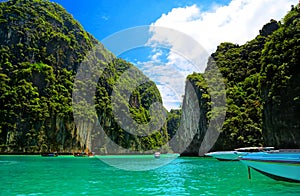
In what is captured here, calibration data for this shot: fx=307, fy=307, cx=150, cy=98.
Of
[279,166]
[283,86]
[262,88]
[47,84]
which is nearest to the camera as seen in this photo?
[279,166]

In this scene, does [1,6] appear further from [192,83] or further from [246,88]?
[246,88]

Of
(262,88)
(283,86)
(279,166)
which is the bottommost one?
(279,166)

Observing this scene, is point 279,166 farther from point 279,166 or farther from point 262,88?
point 262,88

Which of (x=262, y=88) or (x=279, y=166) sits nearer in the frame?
(x=279, y=166)

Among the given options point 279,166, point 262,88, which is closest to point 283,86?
point 262,88

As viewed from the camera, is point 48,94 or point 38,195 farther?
point 48,94

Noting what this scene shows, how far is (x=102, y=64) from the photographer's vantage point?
96.6m

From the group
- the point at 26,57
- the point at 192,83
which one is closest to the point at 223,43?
the point at 192,83

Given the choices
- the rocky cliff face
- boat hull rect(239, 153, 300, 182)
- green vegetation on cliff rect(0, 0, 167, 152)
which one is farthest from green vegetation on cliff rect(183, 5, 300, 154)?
boat hull rect(239, 153, 300, 182)

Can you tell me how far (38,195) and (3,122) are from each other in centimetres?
6473

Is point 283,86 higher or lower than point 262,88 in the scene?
lower

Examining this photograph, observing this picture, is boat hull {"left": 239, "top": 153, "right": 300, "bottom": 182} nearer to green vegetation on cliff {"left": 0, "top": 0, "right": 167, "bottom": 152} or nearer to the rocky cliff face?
the rocky cliff face

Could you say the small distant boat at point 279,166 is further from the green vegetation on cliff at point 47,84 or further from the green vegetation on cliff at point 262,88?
the green vegetation on cliff at point 47,84

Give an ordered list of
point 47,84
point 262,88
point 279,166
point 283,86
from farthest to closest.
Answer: point 47,84 < point 262,88 < point 283,86 < point 279,166
